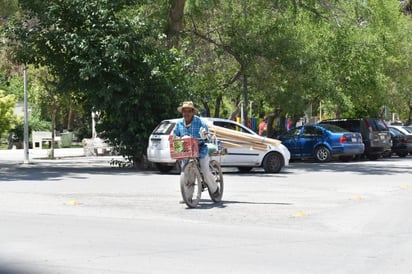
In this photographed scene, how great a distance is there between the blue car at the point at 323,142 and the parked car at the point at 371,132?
1.10 m

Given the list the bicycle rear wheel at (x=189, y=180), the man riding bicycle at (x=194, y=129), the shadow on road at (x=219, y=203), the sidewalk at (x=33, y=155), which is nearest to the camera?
the bicycle rear wheel at (x=189, y=180)

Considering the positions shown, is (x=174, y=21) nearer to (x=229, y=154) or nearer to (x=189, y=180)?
(x=229, y=154)

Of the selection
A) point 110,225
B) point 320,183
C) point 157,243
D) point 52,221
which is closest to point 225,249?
point 157,243

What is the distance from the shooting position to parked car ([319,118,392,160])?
1200 inches

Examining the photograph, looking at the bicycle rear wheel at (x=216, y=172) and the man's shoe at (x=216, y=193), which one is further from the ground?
A: the bicycle rear wheel at (x=216, y=172)

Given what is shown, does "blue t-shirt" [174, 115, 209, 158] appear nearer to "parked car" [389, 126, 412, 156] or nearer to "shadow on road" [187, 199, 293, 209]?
"shadow on road" [187, 199, 293, 209]

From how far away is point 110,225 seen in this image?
10375 mm

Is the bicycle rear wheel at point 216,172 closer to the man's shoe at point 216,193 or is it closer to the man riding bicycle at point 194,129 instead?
the man's shoe at point 216,193

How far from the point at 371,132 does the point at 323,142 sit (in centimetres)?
291

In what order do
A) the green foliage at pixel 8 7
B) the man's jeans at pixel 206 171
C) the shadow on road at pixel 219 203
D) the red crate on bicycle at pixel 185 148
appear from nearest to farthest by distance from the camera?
the red crate on bicycle at pixel 185 148 < the man's jeans at pixel 206 171 < the shadow on road at pixel 219 203 < the green foliage at pixel 8 7

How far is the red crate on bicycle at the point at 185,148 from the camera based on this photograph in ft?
40.0

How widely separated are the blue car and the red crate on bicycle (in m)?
16.9

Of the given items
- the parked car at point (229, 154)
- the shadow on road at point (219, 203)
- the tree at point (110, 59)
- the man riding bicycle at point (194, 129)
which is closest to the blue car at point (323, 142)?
the parked car at point (229, 154)

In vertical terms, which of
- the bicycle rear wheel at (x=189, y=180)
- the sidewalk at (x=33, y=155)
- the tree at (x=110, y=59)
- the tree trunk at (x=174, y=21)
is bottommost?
the bicycle rear wheel at (x=189, y=180)
